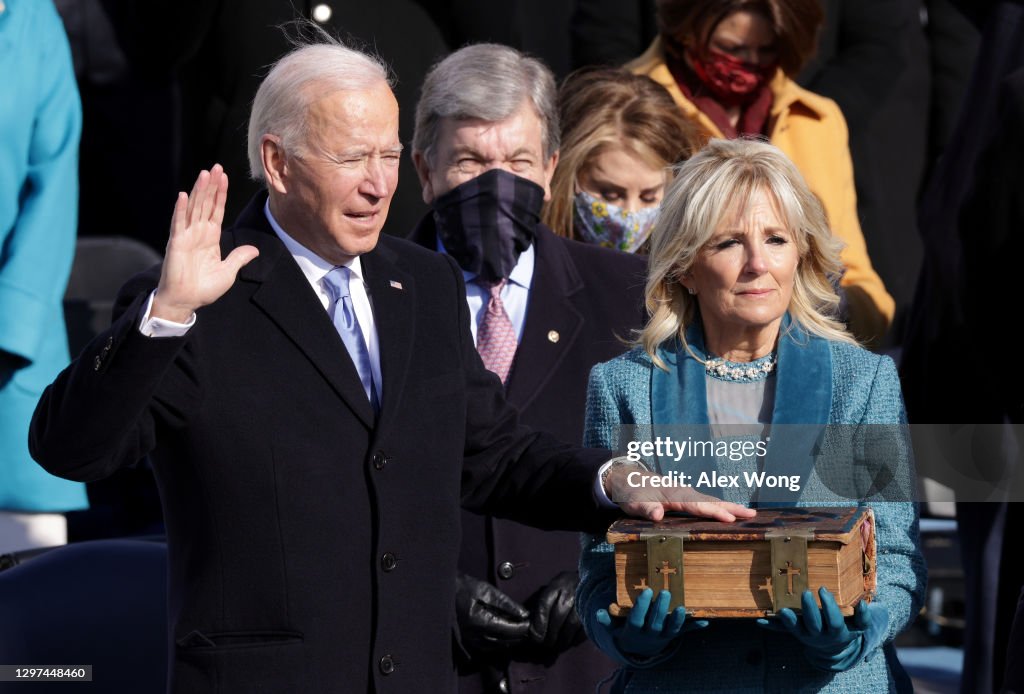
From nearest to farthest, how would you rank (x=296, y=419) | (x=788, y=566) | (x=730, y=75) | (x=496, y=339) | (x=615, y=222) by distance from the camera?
(x=788, y=566) → (x=296, y=419) → (x=496, y=339) → (x=615, y=222) → (x=730, y=75)

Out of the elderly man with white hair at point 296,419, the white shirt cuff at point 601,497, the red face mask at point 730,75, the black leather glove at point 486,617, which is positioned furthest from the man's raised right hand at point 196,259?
the red face mask at point 730,75

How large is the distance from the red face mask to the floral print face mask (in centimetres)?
82

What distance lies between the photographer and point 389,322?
3365 mm

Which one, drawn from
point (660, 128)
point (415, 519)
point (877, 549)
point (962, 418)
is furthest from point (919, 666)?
point (415, 519)

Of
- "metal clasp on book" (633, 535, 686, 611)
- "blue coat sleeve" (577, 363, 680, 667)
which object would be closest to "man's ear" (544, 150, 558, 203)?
"blue coat sleeve" (577, 363, 680, 667)

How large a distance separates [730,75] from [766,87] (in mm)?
134

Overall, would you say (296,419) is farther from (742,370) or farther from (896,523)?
(896,523)

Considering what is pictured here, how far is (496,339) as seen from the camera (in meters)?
4.28

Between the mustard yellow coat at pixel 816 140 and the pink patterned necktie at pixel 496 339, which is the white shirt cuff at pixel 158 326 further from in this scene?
the mustard yellow coat at pixel 816 140

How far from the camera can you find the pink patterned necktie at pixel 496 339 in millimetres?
4250

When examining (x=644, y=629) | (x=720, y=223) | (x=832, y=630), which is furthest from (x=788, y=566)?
(x=720, y=223)

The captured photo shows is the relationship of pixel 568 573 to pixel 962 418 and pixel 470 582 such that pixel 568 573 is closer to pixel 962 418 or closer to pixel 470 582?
pixel 470 582

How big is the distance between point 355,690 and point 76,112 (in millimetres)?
2482

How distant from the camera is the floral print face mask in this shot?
15.7ft
